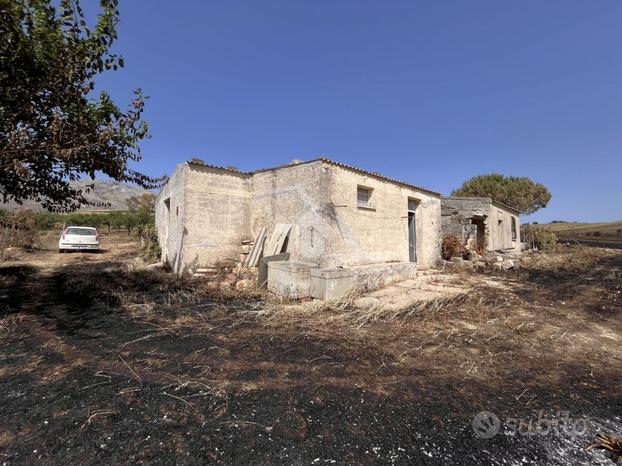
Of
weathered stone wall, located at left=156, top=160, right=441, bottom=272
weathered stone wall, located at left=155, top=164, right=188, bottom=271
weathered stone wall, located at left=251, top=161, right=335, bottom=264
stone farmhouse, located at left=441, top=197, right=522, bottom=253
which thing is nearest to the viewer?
weathered stone wall, located at left=251, top=161, right=335, bottom=264

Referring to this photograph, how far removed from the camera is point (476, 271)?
1145 centimetres

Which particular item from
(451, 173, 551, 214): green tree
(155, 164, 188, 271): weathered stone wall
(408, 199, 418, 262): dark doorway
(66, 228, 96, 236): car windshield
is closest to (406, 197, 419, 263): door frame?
(408, 199, 418, 262): dark doorway

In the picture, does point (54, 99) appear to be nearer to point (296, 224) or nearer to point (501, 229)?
point (296, 224)

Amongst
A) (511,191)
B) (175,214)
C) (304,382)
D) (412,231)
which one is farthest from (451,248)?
(511,191)

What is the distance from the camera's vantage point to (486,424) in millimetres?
2393

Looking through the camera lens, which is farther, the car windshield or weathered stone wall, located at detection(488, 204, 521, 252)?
weathered stone wall, located at detection(488, 204, 521, 252)

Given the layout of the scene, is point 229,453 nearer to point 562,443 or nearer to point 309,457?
point 309,457

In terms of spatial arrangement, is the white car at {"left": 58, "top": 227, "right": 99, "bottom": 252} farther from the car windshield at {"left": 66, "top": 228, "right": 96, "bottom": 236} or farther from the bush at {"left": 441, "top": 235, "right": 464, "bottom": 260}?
the bush at {"left": 441, "top": 235, "right": 464, "bottom": 260}

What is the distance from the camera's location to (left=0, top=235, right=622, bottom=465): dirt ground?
2.10 meters

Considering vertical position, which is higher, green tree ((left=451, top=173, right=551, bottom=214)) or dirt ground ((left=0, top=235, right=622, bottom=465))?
green tree ((left=451, top=173, right=551, bottom=214))

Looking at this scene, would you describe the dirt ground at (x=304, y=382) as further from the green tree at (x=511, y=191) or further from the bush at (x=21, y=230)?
the green tree at (x=511, y=191)

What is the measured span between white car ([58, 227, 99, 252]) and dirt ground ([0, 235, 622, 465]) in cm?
954

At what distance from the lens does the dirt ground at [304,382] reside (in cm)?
210

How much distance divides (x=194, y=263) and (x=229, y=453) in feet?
23.5
